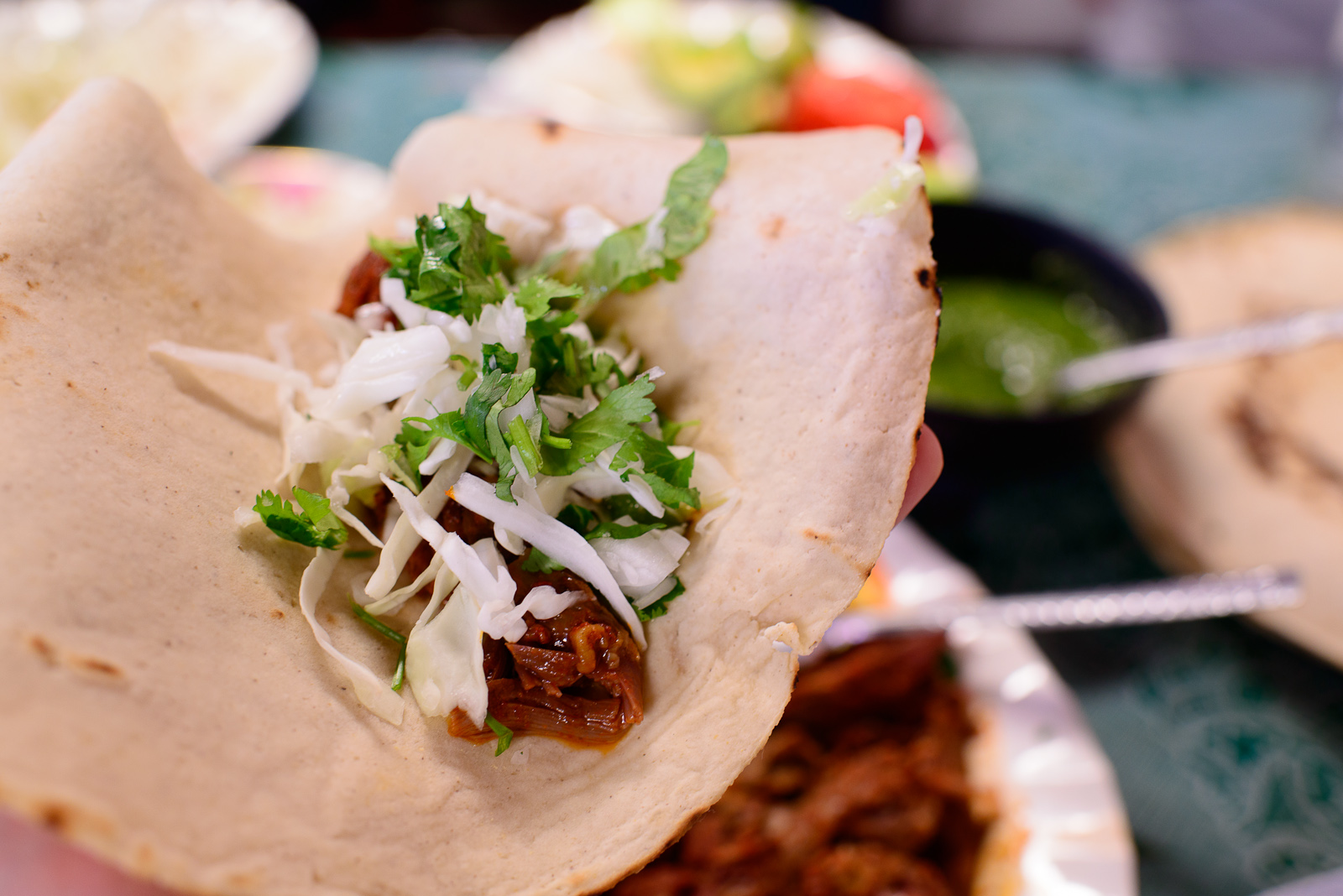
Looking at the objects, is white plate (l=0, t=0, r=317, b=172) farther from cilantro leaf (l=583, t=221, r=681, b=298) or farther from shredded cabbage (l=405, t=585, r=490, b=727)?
shredded cabbage (l=405, t=585, r=490, b=727)

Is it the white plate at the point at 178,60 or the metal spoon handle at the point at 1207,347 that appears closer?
the metal spoon handle at the point at 1207,347

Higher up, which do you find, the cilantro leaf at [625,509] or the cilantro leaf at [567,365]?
the cilantro leaf at [567,365]

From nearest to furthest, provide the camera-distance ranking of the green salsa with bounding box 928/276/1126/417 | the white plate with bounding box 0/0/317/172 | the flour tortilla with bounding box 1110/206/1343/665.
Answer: the flour tortilla with bounding box 1110/206/1343/665
the green salsa with bounding box 928/276/1126/417
the white plate with bounding box 0/0/317/172

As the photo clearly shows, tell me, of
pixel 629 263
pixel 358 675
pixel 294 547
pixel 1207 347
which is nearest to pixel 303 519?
pixel 294 547

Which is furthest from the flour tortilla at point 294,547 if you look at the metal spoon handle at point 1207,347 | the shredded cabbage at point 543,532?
the metal spoon handle at point 1207,347

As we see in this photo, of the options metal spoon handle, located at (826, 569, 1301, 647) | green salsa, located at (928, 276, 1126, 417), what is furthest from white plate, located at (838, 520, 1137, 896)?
green salsa, located at (928, 276, 1126, 417)

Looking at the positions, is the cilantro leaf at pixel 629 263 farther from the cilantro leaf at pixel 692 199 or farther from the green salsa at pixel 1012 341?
the green salsa at pixel 1012 341

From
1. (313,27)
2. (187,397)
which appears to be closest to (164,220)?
(187,397)
